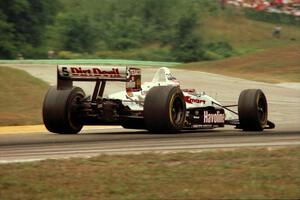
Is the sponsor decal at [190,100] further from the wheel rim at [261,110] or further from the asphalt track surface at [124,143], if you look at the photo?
the wheel rim at [261,110]

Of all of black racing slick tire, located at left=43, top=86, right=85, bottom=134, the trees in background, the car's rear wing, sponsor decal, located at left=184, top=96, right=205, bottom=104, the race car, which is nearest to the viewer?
the race car

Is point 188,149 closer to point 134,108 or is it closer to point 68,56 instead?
point 134,108

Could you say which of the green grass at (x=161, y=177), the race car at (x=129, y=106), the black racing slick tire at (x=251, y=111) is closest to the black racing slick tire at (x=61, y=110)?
the race car at (x=129, y=106)

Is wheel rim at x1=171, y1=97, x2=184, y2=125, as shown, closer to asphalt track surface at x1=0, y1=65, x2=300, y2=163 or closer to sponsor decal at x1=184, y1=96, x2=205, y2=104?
asphalt track surface at x1=0, y1=65, x2=300, y2=163

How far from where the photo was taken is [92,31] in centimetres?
7719

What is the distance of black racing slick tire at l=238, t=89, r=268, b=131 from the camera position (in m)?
16.8

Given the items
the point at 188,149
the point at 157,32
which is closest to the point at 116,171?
the point at 188,149

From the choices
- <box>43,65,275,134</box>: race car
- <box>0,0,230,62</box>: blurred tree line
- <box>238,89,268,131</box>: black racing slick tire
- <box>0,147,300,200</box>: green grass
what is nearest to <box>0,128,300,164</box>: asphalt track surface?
<box>43,65,275,134</box>: race car

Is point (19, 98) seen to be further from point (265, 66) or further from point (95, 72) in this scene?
point (265, 66)

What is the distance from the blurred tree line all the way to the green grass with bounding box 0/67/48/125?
31.2 m

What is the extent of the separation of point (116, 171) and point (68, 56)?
170 ft

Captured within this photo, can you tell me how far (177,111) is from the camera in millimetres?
15820

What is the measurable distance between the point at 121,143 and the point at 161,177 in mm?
4607

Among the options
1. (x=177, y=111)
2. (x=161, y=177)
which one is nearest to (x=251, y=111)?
(x=177, y=111)
